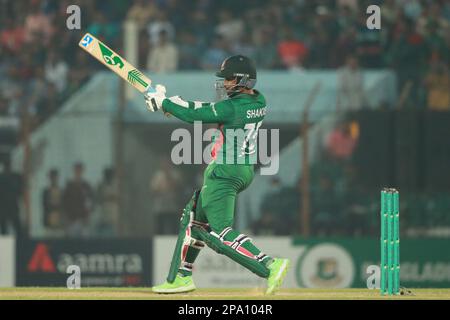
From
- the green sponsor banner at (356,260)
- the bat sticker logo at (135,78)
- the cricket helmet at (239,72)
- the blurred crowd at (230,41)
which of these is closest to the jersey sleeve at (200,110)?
the cricket helmet at (239,72)

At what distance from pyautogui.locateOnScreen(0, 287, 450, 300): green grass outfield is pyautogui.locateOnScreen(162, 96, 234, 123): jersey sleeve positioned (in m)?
1.55

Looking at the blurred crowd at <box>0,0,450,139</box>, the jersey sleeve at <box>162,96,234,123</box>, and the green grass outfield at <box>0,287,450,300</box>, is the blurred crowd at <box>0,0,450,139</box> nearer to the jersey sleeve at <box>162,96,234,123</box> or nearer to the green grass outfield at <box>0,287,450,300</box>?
the green grass outfield at <box>0,287,450,300</box>

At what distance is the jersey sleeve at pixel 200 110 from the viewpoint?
451 inches

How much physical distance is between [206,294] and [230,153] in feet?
4.29

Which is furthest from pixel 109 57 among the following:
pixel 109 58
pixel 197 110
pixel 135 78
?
pixel 197 110

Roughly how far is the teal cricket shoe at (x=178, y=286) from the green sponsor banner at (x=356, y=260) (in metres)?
6.22

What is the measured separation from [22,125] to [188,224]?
734 cm

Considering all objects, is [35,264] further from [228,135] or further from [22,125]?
[228,135]

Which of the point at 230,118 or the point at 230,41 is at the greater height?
the point at 230,41

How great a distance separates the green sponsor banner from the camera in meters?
18.2

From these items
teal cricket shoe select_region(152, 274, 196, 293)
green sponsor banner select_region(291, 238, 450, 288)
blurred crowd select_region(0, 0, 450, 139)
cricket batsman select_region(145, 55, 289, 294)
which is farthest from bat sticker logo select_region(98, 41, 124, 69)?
blurred crowd select_region(0, 0, 450, 139)

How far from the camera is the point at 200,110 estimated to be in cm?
1147

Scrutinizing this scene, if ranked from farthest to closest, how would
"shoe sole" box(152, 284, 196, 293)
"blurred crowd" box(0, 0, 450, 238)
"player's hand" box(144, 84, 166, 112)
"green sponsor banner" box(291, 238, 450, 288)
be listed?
"blurred crowd" box(0, 0, 450, 238) < "green sponsor banner" box(291, 238, 450, 288) < "shoe sole" box(152, 284, 196, 293) < "player's hand" box(144, 84, 166, 112)

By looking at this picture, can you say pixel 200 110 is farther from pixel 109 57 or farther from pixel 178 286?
pixel 178 286
